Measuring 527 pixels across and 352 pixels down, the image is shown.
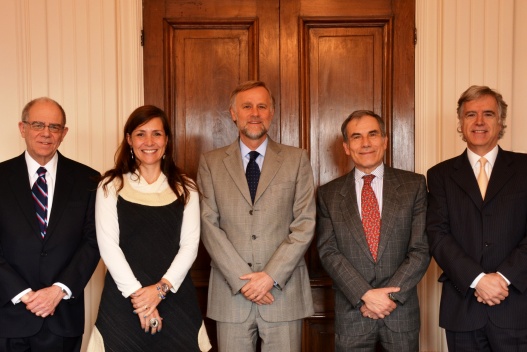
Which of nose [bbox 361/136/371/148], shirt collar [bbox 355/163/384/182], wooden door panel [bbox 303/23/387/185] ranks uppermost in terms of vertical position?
wooden door panel [bbox 303/23/387/185]

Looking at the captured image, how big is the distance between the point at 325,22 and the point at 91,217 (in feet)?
6.49

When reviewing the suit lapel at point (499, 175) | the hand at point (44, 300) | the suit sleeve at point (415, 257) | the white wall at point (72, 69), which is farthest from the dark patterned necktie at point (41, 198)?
the suit lapel at point (499, 175)

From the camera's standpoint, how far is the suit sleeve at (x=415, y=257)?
9.84 feet

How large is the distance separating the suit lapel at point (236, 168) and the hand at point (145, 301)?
0.68m

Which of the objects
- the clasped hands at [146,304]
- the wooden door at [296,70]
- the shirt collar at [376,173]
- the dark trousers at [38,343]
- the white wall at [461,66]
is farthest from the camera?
the wooden door at [296,70]

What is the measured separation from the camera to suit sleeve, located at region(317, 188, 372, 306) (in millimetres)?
3002

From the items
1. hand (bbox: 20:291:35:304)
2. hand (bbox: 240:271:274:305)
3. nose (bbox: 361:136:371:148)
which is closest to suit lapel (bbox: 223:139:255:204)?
hand (bbox: 240:271:274:305)

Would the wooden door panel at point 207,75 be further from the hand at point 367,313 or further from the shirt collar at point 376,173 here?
the hand at point 367,313

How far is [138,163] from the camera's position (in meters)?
3.04

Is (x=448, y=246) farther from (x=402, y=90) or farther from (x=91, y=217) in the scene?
(x=91, y=217)

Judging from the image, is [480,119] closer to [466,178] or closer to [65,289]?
[466,178]

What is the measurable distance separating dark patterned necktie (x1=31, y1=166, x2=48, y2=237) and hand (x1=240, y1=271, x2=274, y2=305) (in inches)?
39.5

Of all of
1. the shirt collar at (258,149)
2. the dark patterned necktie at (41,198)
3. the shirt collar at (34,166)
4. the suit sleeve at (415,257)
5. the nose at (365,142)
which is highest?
the nose at (365,142)

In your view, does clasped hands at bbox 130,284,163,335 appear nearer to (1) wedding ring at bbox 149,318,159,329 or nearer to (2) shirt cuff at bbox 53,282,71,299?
(1) wedding ring at bbox 149,318,159,329
